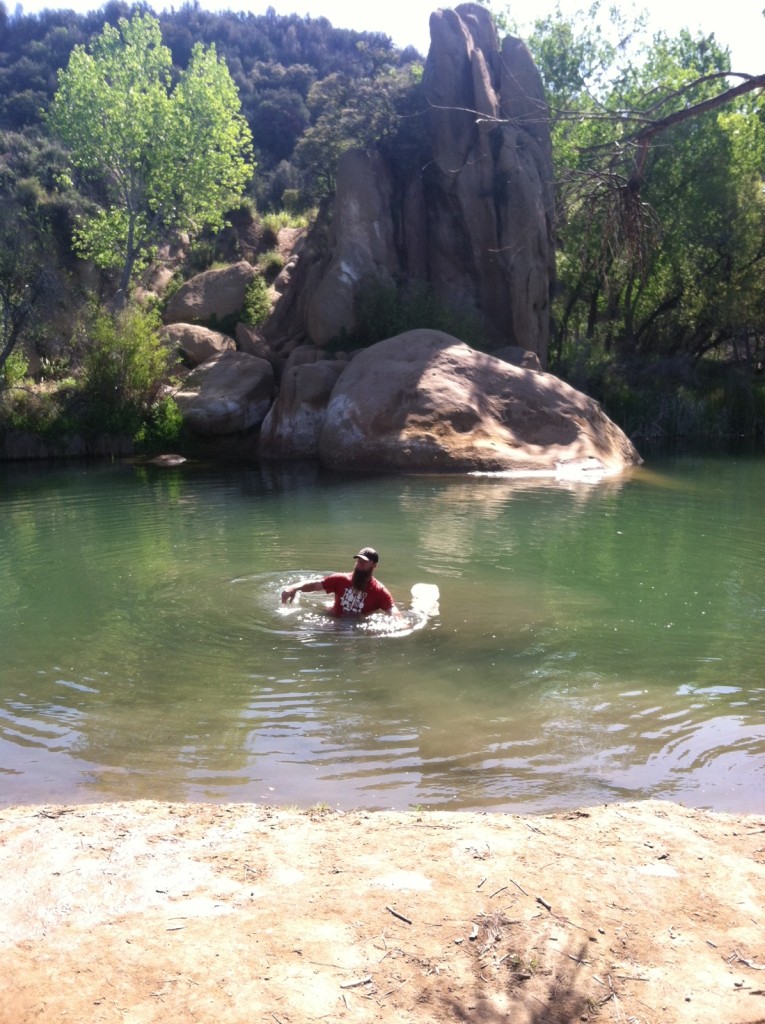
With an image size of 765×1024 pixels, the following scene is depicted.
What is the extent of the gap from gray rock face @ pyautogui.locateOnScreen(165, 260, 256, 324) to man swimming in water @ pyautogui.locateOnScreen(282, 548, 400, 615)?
1021 inches

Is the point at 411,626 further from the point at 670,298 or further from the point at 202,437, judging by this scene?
the point at 670,298

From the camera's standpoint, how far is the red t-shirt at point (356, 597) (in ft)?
32.5

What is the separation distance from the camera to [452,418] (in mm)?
23906

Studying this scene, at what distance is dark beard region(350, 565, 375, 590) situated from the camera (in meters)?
9.70

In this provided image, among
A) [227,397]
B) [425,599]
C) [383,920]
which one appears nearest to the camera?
[383,920]

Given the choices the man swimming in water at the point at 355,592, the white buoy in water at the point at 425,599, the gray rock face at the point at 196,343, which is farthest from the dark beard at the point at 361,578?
the gray rock face at the point at 196,343

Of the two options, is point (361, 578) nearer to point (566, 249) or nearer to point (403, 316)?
point (403, 316)

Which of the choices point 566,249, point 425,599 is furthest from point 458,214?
point 425,599

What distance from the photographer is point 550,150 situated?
33031 mm

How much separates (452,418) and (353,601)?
14453 millimetres

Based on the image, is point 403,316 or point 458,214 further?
point 458,214

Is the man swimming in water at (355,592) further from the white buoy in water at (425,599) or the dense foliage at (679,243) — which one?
the dense foliage at (679,243)

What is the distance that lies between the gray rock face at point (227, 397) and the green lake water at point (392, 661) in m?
11.0

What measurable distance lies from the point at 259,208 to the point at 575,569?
→ 4440 cm
